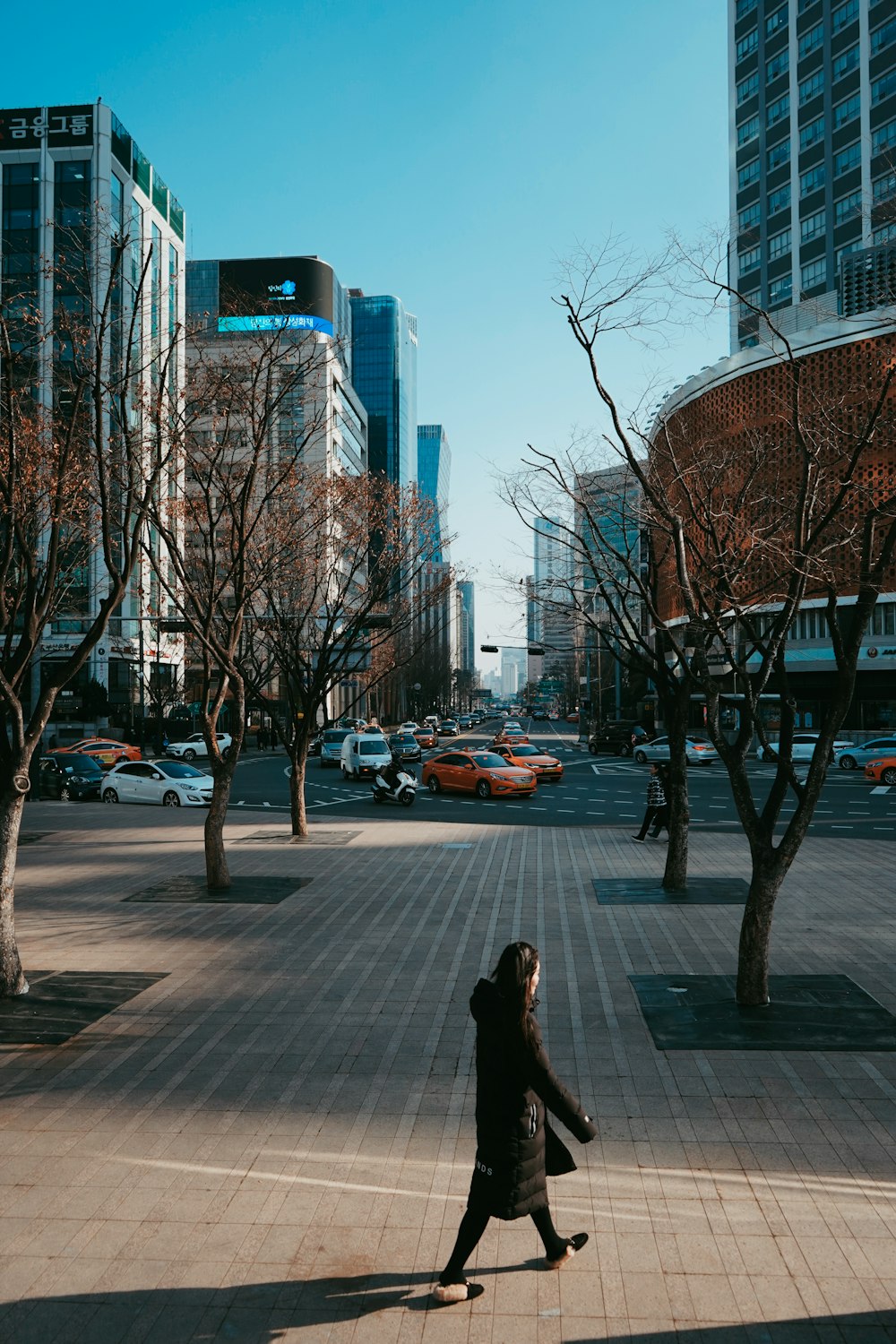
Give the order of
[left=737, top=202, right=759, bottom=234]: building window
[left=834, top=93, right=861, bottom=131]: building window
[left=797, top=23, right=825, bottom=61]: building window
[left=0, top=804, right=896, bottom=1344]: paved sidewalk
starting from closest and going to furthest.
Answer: [left=0, top=804, right=896, bottom=1344]: paved sidewalk
[left=834, top=93, right=861, bottom=131]: building window
[left=797, top=23, right=825, bottom=61]: building window
[left=737, top=202, right=759, bottom=234]: building window

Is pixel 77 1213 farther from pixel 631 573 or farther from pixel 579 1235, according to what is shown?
pixel 631 573

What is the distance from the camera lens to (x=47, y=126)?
59375 mm

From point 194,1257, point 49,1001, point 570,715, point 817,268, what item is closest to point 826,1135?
point 194,1257

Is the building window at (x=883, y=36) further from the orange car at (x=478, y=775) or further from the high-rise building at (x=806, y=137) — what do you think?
the orange car at (x=478, y=775)

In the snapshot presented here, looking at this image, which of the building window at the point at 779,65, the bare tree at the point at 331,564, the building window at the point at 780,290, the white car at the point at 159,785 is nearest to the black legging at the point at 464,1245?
the bare tree at the point at 331,564

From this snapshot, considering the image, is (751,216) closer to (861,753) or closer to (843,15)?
(843,15)

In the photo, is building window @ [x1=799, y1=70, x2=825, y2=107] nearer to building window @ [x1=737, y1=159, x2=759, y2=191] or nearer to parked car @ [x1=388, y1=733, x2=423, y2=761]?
building window @ [x1=737, y1=159, x2=759, y2=191]

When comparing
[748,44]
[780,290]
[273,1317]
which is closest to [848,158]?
[780,290]

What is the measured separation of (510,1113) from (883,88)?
8122 centimetres

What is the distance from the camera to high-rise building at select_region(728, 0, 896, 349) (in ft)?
225

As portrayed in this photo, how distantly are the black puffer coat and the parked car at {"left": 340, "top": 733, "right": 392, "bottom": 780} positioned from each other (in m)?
32.0

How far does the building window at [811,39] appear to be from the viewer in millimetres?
73750

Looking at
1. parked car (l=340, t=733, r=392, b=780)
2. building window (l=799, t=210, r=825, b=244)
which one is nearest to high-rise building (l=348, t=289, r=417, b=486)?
building window (l=799, t=210, r=825, b=244)

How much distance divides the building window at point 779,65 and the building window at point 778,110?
1876mm
